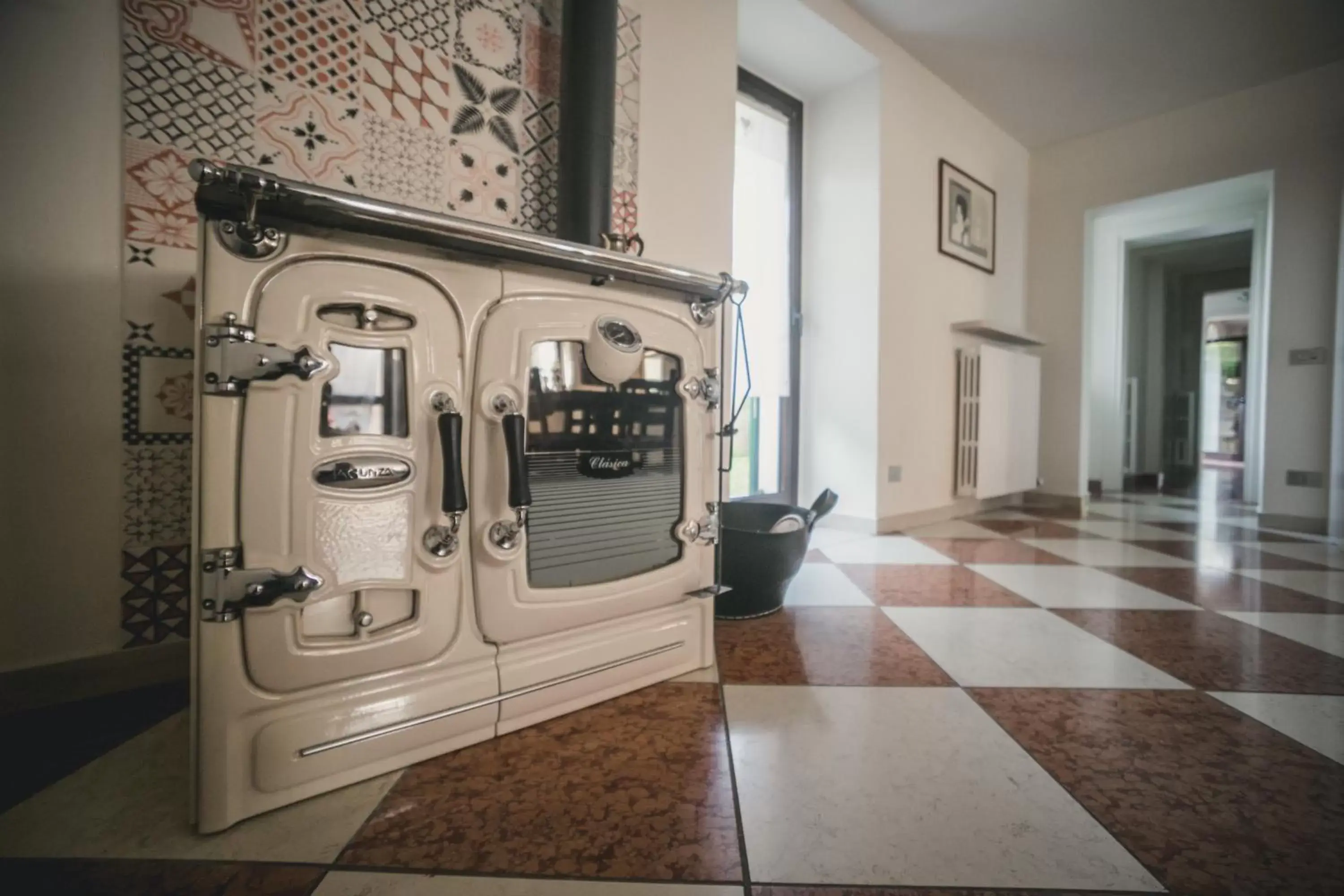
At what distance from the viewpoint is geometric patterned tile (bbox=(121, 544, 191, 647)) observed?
2.78 feet

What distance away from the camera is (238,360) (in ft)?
1.77

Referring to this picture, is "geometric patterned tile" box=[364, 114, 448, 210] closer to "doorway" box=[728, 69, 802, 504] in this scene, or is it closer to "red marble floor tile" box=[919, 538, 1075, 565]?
"doorway" box=[728, 69, 802, 504]

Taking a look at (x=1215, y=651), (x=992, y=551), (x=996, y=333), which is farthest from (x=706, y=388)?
(x=996, y=333)

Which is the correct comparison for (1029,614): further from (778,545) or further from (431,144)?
(431,144)

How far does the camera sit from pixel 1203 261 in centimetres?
522

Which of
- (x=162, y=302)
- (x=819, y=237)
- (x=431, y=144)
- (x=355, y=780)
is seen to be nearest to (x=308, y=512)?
(x=355, y=780)

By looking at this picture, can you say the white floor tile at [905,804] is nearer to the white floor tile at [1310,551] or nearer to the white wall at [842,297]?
the white wall at [842,297]

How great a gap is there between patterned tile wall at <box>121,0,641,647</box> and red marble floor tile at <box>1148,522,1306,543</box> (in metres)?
3.03

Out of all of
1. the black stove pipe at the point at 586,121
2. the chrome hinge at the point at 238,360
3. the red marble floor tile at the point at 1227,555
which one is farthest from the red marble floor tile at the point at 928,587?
the chrome hinge at the point at 238,360

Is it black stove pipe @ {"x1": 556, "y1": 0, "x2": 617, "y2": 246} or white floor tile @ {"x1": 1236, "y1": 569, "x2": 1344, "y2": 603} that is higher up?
black stove pipe @ {"x1": 556, "y1": 0, "x2": 617, "y2": 246}

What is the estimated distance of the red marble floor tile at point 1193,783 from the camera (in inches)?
20.4

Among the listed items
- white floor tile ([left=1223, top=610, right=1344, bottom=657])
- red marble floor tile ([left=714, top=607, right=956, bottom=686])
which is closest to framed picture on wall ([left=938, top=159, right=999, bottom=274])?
white floor tile ([left=1223, top=610, right=1344, bottom=657])

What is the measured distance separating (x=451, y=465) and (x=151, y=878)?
0.46m

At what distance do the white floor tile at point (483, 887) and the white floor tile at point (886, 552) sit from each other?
1381 millimetres
